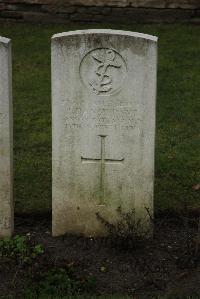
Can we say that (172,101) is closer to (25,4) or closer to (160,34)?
(160,34)

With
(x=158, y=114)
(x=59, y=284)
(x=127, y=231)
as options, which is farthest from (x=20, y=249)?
(x=158, y=114)

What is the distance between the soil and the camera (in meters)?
5.16

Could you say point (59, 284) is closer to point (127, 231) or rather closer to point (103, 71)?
point (127, 231)

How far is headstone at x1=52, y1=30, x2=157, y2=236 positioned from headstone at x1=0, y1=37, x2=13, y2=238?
33cm

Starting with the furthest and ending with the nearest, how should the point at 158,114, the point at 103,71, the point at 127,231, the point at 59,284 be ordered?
the point at 158,114
the point at 127,231
the point at 103,71
the point at 59,284

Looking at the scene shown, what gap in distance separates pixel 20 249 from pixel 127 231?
31.9 inches

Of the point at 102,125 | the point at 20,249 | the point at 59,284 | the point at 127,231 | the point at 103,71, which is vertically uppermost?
the point at 103,71

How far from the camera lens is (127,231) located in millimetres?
5637

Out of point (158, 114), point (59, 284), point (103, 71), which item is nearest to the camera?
point (59, 284)

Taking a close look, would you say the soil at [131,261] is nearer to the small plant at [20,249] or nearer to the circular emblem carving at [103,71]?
the small plant at [20,249]

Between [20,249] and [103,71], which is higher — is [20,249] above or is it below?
below

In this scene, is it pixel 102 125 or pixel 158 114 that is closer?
pixel 102 125

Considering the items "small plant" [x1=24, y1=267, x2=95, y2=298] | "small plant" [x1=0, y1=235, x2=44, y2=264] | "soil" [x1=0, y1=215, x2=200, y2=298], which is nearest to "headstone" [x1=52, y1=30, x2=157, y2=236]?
"soil" [x1=0, y1=215, x2=200, y2=298]

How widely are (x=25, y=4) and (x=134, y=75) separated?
698cm
